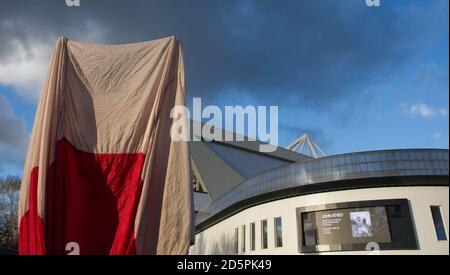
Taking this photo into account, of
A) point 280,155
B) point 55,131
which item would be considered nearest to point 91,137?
point 55,131

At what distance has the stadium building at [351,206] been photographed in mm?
22500

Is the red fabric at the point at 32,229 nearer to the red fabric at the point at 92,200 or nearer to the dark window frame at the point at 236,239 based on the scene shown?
the red fabric at the point at 92,200

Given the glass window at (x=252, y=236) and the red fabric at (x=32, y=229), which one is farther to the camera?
the glass window at (x=252, y=236)

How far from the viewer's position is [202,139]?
199 ft

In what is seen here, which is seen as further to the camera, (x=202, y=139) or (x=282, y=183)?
(x=202, y=139)

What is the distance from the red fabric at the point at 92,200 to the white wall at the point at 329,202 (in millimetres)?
16871

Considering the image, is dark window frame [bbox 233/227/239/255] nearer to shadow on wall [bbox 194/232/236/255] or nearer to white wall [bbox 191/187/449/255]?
shadow on wall [bbox 194/232/236/255]

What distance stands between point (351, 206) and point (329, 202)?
59.2 inches

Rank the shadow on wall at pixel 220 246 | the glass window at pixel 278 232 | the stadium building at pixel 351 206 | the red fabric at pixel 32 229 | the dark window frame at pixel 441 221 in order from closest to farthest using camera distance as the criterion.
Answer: the red fabric at pixel 32 229 < the dark window frame at pixel 441 221 < the stadium building at pixel 351 206 < the glass window at pixel 278 232 < the shadow on wall at pixel 220 246

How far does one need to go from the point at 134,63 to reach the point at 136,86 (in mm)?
369

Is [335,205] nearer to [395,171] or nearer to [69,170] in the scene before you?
[395,171]

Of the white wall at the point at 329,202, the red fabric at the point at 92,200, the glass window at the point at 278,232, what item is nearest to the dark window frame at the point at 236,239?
the white wall at the point at 329,202

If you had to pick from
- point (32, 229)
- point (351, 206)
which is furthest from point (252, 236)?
point (32, 229)

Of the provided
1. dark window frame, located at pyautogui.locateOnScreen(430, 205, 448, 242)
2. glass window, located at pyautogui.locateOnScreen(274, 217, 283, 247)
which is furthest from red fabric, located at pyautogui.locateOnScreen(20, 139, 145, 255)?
glass window, located at pyautogui.locateOnScreen(274, 217, 283, 247)
